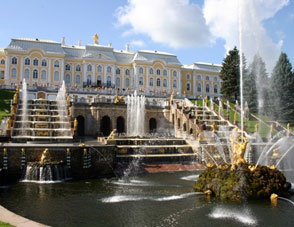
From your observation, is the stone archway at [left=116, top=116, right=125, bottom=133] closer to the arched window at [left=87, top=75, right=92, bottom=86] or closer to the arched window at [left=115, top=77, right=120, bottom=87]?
the arched window at [left=87, top=75, right=92, bottom=86]

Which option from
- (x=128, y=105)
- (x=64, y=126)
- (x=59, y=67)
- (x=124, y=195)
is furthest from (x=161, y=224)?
(x=59, y=67)

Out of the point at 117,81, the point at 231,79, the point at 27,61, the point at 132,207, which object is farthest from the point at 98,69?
the point at 132,207

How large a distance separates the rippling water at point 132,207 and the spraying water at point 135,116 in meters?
19.3

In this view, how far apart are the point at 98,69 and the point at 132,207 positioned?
187 ft

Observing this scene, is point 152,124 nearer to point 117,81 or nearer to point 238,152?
point 238,152

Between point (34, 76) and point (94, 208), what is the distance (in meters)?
56.0

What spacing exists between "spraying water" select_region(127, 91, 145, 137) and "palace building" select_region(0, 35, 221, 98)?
20.7 meters

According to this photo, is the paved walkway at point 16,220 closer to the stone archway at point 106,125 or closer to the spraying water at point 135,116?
the stone archway at point 106,125

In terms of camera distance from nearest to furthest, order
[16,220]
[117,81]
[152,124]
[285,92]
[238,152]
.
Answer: [16,220], [238,152], [152,124], [285,92], [117,81]

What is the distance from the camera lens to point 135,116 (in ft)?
118

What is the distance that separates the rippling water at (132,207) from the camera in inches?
400

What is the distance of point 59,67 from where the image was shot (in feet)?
207

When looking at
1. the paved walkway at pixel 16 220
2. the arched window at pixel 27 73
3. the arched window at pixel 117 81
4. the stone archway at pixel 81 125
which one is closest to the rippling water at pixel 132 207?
the paved walkway at pixel 16 220

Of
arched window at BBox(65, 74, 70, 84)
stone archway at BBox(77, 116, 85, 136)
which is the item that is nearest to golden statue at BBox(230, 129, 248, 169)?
stone archway at BBox(77, 116, 85, 136)
